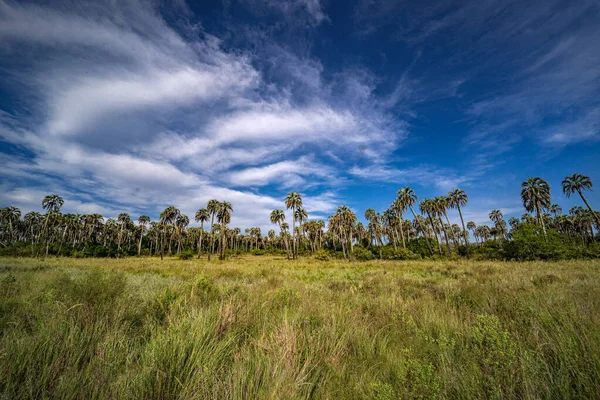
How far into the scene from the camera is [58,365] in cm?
238

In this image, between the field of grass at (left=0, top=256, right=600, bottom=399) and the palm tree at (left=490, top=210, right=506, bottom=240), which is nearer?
the field of grass at (left=0, top=256, right=600, bottom=399)

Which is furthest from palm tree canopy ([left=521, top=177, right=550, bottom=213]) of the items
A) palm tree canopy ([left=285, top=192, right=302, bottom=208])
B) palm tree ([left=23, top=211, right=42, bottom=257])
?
palm tree ([left=23, top=211, right=42, bottom=257])

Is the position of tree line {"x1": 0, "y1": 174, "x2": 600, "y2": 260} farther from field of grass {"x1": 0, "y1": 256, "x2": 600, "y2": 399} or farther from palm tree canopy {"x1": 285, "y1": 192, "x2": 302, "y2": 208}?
field of grass {"x1": 0, "y1": 256, "x2": 600, "y2": 399}

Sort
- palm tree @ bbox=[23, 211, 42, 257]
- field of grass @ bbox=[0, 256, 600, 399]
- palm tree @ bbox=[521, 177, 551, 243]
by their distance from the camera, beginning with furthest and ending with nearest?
1. palm tree @ bbox=[23, 211, 42, 257]
2. palm tree @ bbox=[521, 177, 551, 243]
3. field of grass @ bbox=[0, 256, 600, 399]

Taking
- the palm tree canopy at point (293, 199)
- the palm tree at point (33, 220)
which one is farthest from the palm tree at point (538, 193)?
the palm tree at point (33, 220)

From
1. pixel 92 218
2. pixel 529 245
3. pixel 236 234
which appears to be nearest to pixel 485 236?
pixel 529 245

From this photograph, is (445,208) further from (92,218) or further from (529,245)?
(92,218)

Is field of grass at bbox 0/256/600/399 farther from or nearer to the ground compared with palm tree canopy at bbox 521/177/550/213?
nearer to the ground

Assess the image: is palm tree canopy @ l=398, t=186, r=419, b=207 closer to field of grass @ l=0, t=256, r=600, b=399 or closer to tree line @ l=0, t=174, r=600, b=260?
tree line @ l=0, t=174, r=600, b=260

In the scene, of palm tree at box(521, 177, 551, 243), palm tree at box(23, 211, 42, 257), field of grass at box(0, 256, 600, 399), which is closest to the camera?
field of grass at box(0, 256, 600, 399)

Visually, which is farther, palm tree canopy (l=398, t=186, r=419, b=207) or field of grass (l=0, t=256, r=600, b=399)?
palm tree canopy (l=398, t=186, r=419, b=207)

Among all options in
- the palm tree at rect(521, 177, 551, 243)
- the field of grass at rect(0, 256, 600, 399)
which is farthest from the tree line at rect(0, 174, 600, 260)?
the field of grass at rect(0, 256, 600, 399)

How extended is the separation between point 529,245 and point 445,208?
31.3m

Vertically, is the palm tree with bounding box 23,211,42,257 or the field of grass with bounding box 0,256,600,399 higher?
the palm tree with bounding box 23,211,42,257
